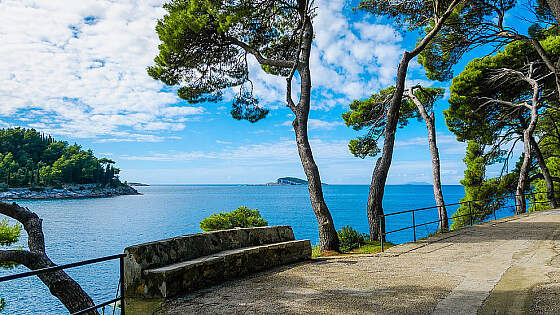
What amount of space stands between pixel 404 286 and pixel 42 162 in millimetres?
95345

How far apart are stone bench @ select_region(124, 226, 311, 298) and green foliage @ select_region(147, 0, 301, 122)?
531cm

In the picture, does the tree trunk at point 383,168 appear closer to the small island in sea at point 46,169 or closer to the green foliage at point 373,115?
the green foliage at point 373,115

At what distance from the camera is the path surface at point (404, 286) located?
356 centimetres

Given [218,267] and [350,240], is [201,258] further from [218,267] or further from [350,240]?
[350,240]

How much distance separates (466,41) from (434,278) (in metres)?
12.4

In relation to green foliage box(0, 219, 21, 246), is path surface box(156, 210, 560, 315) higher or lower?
lower

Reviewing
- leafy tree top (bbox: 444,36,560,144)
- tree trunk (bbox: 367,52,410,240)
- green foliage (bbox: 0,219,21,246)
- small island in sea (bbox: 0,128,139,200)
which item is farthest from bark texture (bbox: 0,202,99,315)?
small island in sea (bbox: 0,128,139,200)

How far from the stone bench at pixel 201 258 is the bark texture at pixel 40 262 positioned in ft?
6.72

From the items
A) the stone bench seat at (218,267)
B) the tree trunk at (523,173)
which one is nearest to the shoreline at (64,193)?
the stone bench seat at (218,267)

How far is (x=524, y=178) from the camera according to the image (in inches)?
650

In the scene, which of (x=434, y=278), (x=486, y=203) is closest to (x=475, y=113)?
(x=486, y=203)

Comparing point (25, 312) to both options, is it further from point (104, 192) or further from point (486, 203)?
point (104, 192)

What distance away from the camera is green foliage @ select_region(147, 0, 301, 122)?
898 cm

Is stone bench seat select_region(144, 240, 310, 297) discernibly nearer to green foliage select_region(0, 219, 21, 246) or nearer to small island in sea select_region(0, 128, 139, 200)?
green foliage select_region(0, 219, 21, 246)
